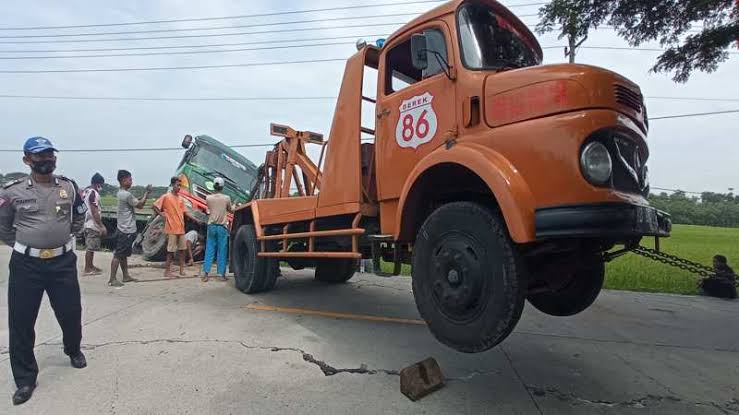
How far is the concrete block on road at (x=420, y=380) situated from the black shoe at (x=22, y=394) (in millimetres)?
2576

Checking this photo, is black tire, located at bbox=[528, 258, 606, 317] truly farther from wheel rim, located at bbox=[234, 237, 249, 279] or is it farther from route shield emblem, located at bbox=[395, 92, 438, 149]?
wheel rim, located at bbox=[234, 237, 249, 279]

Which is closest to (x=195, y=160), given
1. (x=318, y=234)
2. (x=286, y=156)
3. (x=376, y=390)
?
(x=286, y=156)

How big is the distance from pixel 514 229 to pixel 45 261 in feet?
11.2

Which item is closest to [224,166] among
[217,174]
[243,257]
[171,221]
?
[217,174]

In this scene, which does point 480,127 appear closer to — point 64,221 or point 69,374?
point 64,221

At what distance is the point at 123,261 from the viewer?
707cm

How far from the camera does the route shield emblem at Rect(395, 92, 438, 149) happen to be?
132 inches

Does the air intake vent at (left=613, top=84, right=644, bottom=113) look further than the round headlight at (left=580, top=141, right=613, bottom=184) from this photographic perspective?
Yes

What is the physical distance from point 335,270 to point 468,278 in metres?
4.85

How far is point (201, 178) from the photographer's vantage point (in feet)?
34.5

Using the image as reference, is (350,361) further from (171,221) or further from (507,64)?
(171,221)

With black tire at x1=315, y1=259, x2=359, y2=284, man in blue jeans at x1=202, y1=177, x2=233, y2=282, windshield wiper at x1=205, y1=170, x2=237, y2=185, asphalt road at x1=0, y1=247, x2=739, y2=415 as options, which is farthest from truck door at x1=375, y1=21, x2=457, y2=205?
windshield wiper at x1=205, y1=170, x2=237, y2=185

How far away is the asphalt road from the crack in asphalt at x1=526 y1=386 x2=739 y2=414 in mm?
14

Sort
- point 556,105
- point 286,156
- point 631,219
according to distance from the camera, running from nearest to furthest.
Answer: point 631,219 → point 556,105 → point 286,156
